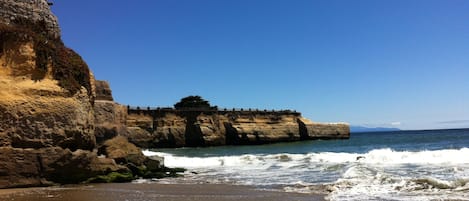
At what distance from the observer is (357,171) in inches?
647

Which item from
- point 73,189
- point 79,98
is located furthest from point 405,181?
point 79,98

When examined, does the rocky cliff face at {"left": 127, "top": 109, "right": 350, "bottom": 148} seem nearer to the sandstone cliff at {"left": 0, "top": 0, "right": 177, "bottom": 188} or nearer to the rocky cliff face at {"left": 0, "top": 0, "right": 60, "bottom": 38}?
the rocky cliff face at {"left": 0, "top": 0, "right": 60, "bottom": 38}

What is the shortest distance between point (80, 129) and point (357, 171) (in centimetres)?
972

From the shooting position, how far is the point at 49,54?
1455cm

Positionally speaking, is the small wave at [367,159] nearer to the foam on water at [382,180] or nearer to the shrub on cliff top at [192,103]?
the foam on water at [382,180]

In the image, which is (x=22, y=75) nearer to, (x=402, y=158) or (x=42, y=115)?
(x=42, y=115)

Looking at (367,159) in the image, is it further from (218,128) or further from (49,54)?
(218,128)

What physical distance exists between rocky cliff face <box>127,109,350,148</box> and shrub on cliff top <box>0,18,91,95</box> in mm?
32371

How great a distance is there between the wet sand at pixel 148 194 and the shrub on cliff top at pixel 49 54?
3.59m

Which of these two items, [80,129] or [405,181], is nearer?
[405,181]

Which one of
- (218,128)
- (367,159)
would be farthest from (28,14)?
(218,128)

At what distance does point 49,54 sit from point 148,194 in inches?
234

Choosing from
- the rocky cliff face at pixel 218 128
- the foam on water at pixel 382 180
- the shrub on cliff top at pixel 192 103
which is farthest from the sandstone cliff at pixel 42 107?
the shrub on cliff top at pixel 192 103

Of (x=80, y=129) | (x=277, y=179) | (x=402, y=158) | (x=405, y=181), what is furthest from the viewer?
(x=402, y=158)
